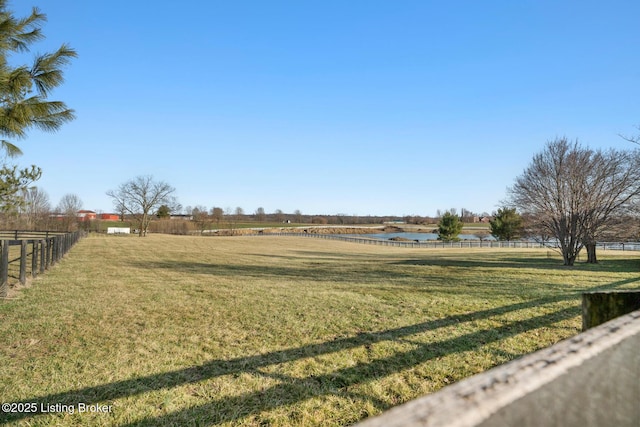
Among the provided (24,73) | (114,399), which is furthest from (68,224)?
(114,399)

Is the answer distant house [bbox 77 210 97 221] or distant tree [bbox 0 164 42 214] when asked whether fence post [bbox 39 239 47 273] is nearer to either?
distant tree [bbox 0 164 42 214]

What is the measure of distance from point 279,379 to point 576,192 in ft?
59.3

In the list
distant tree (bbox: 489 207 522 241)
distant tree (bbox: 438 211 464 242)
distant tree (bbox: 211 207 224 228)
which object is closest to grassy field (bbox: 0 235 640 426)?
distant tree (bbox: 489 207 522 241)

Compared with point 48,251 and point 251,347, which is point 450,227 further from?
point 251,347

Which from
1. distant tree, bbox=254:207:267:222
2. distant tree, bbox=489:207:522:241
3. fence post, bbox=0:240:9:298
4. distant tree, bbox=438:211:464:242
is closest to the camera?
fence post, bbox=0:240:9:298

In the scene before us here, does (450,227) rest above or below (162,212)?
below

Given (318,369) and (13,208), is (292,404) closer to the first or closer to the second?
(318,369)

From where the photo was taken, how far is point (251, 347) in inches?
192

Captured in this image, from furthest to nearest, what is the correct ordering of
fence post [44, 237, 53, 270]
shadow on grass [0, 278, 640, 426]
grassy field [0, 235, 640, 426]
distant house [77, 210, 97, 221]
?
distant house [77, 210, 97, 221] → fence post [44, 237, 53, 270] → grassy field [0, 235, 640, 426] → shadow on grass [0, 278, 640, 426]

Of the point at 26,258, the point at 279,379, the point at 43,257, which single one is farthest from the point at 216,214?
the point at 279,379

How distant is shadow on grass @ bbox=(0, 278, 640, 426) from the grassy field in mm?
17

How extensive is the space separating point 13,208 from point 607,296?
10.8 metres

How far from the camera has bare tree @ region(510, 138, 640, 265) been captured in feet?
53.4

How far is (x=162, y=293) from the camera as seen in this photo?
29.1 ft
